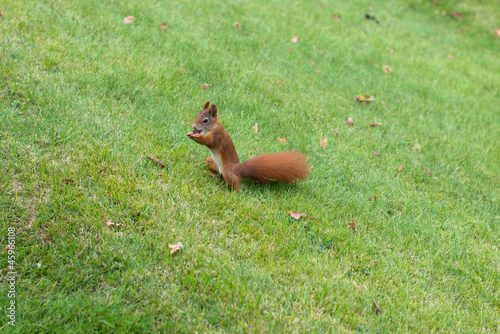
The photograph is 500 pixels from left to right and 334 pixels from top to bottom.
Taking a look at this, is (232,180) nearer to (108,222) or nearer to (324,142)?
(108,222)

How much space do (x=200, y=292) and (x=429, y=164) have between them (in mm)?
3159

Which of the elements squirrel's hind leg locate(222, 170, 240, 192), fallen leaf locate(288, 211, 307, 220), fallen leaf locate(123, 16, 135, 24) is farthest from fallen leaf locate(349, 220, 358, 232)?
fallen leaf locate(123, 16, 135, 24)

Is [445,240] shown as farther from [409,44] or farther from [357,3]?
[357,3]

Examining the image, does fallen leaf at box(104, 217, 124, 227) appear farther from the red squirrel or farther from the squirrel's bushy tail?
the squirrel's bushy tail

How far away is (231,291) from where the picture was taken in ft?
7.58

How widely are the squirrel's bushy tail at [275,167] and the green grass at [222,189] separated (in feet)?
0.56

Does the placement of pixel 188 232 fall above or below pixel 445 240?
above

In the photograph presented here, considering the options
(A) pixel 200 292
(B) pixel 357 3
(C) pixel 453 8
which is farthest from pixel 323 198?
(C) pixel 453 8

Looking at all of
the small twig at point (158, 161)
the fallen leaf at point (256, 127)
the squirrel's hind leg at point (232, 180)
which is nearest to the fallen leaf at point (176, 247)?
the squirrel's hind leg at point (232, 180)

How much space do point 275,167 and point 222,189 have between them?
42 centimetres

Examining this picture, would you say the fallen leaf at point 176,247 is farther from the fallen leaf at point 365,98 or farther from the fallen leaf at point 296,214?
the fallen leaf at point 365,98

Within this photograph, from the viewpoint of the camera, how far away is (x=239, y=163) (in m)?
3.12

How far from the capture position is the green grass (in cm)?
227

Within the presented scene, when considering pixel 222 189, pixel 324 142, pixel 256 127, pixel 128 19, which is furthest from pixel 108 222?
pixel 128 19
